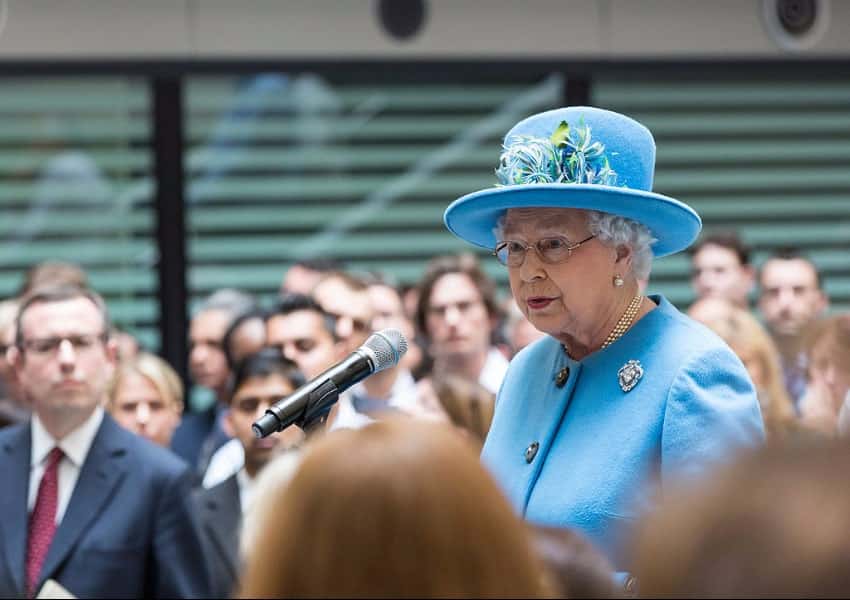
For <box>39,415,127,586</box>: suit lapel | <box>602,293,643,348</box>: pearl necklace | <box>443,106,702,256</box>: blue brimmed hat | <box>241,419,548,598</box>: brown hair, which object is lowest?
<box>39,415,127,586</box>: suit lapel

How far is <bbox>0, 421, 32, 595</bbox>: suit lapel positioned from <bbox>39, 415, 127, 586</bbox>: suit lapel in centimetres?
8

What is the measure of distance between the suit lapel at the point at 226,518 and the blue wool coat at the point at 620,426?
1.79 metres

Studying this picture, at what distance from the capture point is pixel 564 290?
3146 mm

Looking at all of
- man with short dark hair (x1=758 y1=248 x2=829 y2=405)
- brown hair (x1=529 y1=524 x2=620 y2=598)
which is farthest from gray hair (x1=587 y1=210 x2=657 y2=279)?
man with short dark hair (x1=758 y1=248 x2=829 y2=405)

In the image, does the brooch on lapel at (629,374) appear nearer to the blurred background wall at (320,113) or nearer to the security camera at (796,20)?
the blurred background wall at (320,113)

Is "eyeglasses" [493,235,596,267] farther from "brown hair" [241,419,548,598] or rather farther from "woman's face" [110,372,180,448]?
"woman's face" [110,372,180,448]

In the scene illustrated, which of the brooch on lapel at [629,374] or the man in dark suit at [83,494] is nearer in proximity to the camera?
the brooch on lapel at [629,374]

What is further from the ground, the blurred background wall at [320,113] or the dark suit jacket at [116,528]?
the blurred background wall at [320,113]

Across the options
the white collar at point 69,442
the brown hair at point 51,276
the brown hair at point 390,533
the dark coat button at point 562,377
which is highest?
the brown hair at point 51,276

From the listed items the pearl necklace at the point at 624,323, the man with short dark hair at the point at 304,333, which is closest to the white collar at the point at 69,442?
the man with short dark hair at the point at 304,333

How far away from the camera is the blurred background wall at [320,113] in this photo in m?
8.87

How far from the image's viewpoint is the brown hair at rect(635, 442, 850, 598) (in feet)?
4.29

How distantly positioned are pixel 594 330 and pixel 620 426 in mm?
248

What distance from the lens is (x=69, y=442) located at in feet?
15.5
